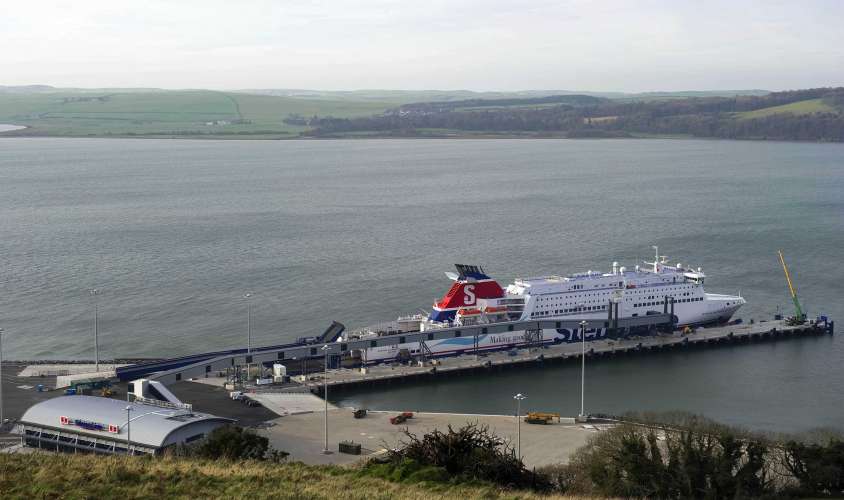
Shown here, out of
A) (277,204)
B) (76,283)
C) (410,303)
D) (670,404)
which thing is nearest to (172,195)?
(277,204)

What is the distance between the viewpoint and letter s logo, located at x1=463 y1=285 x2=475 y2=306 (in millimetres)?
35844

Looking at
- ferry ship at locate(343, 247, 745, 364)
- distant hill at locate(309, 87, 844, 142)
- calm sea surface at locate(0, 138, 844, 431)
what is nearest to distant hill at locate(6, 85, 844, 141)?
distant hill at locate(309, 87, 844, 142)

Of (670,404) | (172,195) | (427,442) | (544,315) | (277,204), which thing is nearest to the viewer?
(427,442)

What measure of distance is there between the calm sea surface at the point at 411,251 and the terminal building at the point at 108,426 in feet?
27.7

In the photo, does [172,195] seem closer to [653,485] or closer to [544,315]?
[544,315]

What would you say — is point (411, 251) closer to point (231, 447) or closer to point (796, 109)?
point (231, 447)

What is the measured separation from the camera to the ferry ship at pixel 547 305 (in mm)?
34594

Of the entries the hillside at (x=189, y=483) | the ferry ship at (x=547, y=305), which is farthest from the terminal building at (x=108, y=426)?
the ferry ship at (x=547, y=305)

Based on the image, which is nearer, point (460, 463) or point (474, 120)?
point (460, 463)

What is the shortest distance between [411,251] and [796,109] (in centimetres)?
12428

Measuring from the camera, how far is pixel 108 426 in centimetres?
2177

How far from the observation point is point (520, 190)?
84375 mm

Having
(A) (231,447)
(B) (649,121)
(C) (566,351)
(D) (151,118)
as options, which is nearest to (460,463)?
(A) (231,447)

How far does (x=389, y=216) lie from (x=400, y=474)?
52.1m
